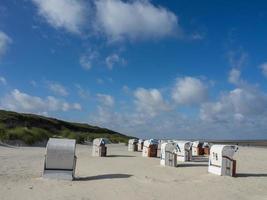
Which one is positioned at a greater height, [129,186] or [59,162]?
[59,162]

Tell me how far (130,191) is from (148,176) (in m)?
4.85

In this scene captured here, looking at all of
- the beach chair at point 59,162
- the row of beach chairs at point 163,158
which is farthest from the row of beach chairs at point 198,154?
the beach chair at point 59,162

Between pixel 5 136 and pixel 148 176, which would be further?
pixel 5 136

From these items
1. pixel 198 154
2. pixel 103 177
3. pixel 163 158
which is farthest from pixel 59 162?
pixel 198 154

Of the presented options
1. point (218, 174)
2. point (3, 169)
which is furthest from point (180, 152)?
point (3, 169)

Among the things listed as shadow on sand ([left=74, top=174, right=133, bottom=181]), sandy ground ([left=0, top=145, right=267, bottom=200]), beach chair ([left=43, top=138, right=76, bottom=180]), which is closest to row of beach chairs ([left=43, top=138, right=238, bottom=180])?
beach chair ([left=43, top=138, right=76, bottom=180])

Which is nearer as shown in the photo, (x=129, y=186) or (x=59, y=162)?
(x=129, y=186)

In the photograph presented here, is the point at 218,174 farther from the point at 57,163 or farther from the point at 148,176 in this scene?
the point at 57,163

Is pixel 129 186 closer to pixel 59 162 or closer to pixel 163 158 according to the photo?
pixel 59 162

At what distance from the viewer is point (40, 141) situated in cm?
4644

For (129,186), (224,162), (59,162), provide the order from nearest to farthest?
(129,186) < (59,162) < (224,162)

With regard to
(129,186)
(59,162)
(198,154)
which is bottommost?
(129,186)

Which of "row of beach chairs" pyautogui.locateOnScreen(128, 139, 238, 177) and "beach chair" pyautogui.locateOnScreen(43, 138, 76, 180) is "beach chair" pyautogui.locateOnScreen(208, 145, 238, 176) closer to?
"row of beach chairs" pyautogui.locateOnScreen(128, 139, 238, 177)

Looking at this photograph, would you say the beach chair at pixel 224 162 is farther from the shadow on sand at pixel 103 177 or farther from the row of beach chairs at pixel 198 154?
the shadow on sand at pixel 103 177
